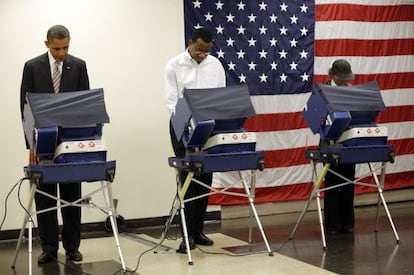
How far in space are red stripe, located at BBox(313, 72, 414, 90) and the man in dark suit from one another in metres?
3.38

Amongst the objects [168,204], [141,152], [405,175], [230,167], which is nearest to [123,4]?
[141,152]

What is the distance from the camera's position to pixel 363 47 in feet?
24.2

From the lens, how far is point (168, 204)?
662 centimetres

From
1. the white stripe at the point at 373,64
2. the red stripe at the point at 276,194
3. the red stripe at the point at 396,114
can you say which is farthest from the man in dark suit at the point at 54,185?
the red stripe at the point at 396,114

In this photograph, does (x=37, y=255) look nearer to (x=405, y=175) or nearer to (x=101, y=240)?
(x=101, y=240)

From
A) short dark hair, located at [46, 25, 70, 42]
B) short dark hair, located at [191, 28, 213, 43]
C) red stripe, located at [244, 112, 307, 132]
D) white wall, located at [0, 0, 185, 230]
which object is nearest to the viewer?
short dark hair, located at [46, 25, 70, 42]

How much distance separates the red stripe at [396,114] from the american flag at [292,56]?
0.01 m

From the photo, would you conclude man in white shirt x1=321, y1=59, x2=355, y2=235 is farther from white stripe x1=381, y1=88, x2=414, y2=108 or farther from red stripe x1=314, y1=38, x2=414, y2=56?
white stripe x1=381, y1=88, x2=414, y2=108

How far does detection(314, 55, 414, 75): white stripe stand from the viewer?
7176mm

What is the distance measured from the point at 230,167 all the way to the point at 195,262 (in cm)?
69

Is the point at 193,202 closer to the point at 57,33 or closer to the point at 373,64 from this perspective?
the point at 57,33

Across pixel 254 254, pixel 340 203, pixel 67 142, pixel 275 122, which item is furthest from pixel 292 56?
pixel 67 142

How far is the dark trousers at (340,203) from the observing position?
19.2 ft

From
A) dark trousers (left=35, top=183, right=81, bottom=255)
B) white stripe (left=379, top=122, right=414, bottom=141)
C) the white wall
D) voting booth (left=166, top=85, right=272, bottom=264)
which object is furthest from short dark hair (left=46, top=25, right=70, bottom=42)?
white stripe (left=379, top=122, right=414, bottom=141)
